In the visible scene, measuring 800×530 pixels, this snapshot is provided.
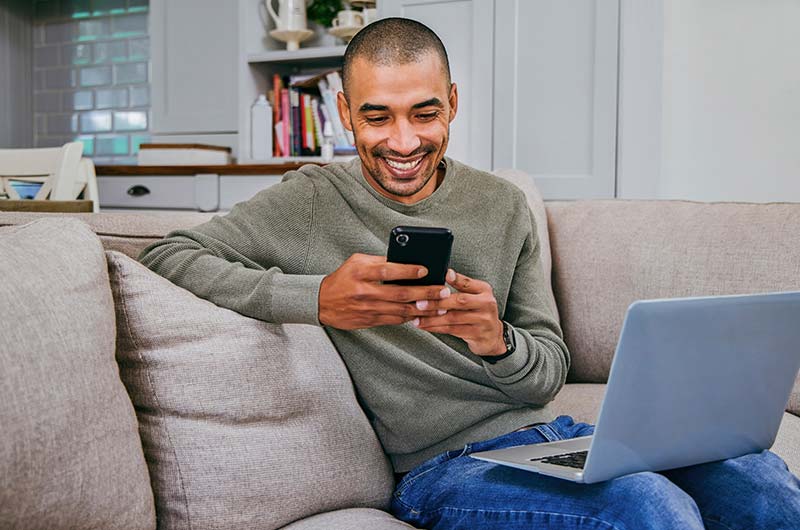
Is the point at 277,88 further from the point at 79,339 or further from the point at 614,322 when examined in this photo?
the point at 79,339

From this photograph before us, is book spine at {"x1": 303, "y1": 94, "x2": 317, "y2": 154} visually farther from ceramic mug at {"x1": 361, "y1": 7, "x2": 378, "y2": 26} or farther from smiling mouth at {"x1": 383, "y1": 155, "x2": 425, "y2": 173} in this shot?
smiling mouth at {"x1": 383, "y1": 155, "x2": 425, "y2": 173}

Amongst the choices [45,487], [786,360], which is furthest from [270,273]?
[786,360]

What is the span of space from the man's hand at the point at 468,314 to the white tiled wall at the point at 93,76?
355cm

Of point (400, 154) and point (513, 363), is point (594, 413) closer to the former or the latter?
point (513, 363)

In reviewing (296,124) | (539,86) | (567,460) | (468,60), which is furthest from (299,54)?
(567,460)

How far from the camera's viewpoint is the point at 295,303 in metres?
1.07

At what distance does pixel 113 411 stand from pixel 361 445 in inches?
15.0

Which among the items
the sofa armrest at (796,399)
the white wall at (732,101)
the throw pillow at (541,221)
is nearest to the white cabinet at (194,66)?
the white wall at (732,101)

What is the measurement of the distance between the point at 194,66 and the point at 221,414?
10.1 feet

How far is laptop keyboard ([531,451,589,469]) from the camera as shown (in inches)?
36.7

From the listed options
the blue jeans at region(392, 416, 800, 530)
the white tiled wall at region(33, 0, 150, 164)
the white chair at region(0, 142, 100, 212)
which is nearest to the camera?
the blue jeans at region(392, 416, 800, 530)

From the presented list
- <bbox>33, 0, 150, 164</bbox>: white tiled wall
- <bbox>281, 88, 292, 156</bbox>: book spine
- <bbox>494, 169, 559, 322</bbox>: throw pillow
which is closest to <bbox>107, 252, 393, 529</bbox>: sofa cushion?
<bbox>494, 169, 559, 322</bbox>: throw pillow

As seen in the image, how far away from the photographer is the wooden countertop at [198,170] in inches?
124

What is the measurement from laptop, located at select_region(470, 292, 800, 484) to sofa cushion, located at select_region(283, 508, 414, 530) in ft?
0.51
